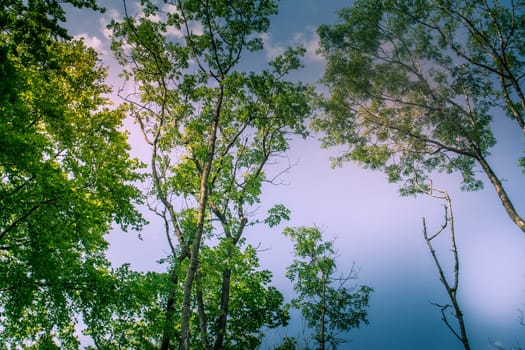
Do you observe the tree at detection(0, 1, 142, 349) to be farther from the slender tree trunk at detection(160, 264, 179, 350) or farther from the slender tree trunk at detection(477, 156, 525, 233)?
the slender tree trunk at detection(477, 156, 525, 233)

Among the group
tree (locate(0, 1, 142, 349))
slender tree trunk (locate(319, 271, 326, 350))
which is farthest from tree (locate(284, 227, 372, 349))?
tree (locate(0, 1, 142, 349))

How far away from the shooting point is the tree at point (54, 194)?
785 centimetres

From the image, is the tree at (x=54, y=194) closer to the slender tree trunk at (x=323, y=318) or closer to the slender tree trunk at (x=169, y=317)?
the slender tree trunk at (x=169, y=317)

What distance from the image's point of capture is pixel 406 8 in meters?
15.1

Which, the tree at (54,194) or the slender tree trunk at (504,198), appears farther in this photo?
the slender tree trunk at (504,198)

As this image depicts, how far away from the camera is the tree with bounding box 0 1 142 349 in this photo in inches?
309

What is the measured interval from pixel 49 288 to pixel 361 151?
17.0 m

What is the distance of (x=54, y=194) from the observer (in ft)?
26.6

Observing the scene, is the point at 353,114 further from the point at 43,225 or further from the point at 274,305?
the point at 43,225

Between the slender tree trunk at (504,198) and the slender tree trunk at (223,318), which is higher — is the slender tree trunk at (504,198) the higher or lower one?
the higher one

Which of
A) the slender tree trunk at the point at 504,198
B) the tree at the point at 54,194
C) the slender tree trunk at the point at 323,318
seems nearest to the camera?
the tree at the point at 54,194

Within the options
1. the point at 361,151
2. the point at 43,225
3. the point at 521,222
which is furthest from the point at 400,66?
the point at 43,225

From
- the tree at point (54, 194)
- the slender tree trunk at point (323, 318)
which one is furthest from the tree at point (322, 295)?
the tree at point (54, 194)

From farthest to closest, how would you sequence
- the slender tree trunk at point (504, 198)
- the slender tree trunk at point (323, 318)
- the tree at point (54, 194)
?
the slender tree trunk at point (323, 318) → the slender tree trunk at point (504, 198) → the tree at point (54, 194)
